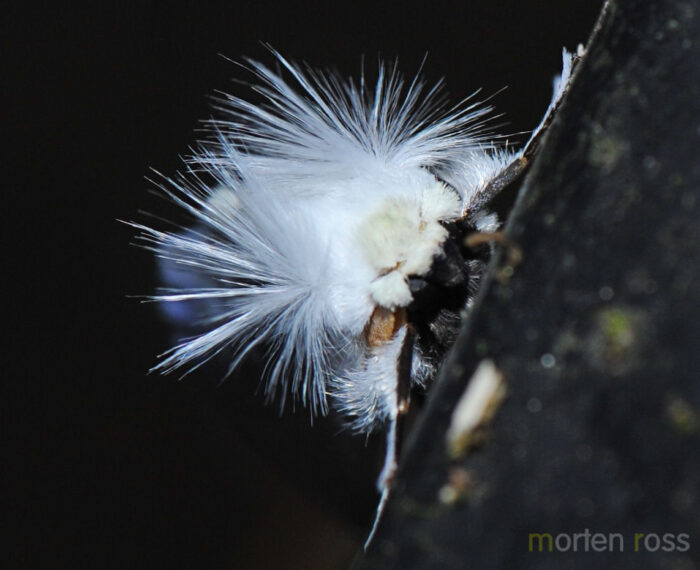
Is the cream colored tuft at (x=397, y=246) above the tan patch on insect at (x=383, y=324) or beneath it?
above

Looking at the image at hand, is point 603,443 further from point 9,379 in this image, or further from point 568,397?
point 9,379

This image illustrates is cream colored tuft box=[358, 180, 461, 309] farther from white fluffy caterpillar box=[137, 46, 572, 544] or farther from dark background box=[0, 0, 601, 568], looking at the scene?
dark background box=[0, 0, 601, 568]

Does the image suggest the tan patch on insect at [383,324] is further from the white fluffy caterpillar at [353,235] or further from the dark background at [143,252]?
the dark background at [143,252]

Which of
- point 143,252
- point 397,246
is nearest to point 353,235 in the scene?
point 397,246

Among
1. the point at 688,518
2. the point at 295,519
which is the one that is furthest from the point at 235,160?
the point at 295,519

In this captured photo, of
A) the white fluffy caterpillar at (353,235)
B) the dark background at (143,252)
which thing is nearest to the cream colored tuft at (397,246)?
the white fluffy caterpillar at (353,235)

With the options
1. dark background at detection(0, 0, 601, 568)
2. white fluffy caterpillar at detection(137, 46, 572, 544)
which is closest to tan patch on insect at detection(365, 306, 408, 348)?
white fluffy caterpillar at detection(137, 46, 572, 544)

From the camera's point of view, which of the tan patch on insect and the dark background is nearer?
the tan patch on insect
